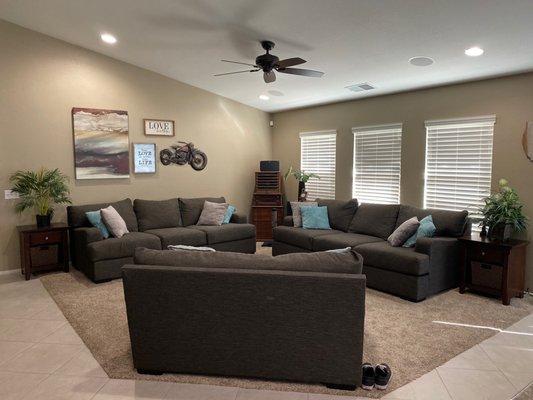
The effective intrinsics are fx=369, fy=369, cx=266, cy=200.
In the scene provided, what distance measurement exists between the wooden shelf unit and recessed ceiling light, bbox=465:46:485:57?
3.92m

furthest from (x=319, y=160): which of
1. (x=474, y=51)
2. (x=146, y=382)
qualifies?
(x=146, y=382)

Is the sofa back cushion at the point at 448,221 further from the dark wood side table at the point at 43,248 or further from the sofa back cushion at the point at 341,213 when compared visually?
the dark wood side table at the point at 43,248

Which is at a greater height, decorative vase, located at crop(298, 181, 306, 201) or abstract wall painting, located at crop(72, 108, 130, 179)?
abstract wall painting, located at crop(72, 108, 130, 179)

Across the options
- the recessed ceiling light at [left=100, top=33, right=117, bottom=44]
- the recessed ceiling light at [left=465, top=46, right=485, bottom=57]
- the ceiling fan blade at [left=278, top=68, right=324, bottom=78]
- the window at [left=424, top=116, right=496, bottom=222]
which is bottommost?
the window at [left=424, top=116, right=496, bottom=222]

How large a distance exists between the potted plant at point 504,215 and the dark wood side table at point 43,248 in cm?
520

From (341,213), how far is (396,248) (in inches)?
56.8

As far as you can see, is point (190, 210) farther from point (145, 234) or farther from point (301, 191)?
point (301, 191)

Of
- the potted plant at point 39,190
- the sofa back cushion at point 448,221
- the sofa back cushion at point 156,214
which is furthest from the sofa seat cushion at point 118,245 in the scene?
the sofa back cushion at point 448,221

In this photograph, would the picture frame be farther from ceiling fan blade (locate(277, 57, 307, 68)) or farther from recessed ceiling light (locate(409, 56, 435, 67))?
recessed ceiling light (locate(409, 56, 435, 67))

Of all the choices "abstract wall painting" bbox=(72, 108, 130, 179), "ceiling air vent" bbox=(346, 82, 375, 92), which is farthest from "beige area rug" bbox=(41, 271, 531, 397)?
"ceiling air vent" bbox=(346, 82, 375, 92)

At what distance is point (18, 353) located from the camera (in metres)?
2.86

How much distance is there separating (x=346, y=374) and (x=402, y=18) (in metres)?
2.96

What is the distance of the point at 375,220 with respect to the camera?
5145 millimetres

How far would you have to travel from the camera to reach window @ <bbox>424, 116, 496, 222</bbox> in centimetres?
463
